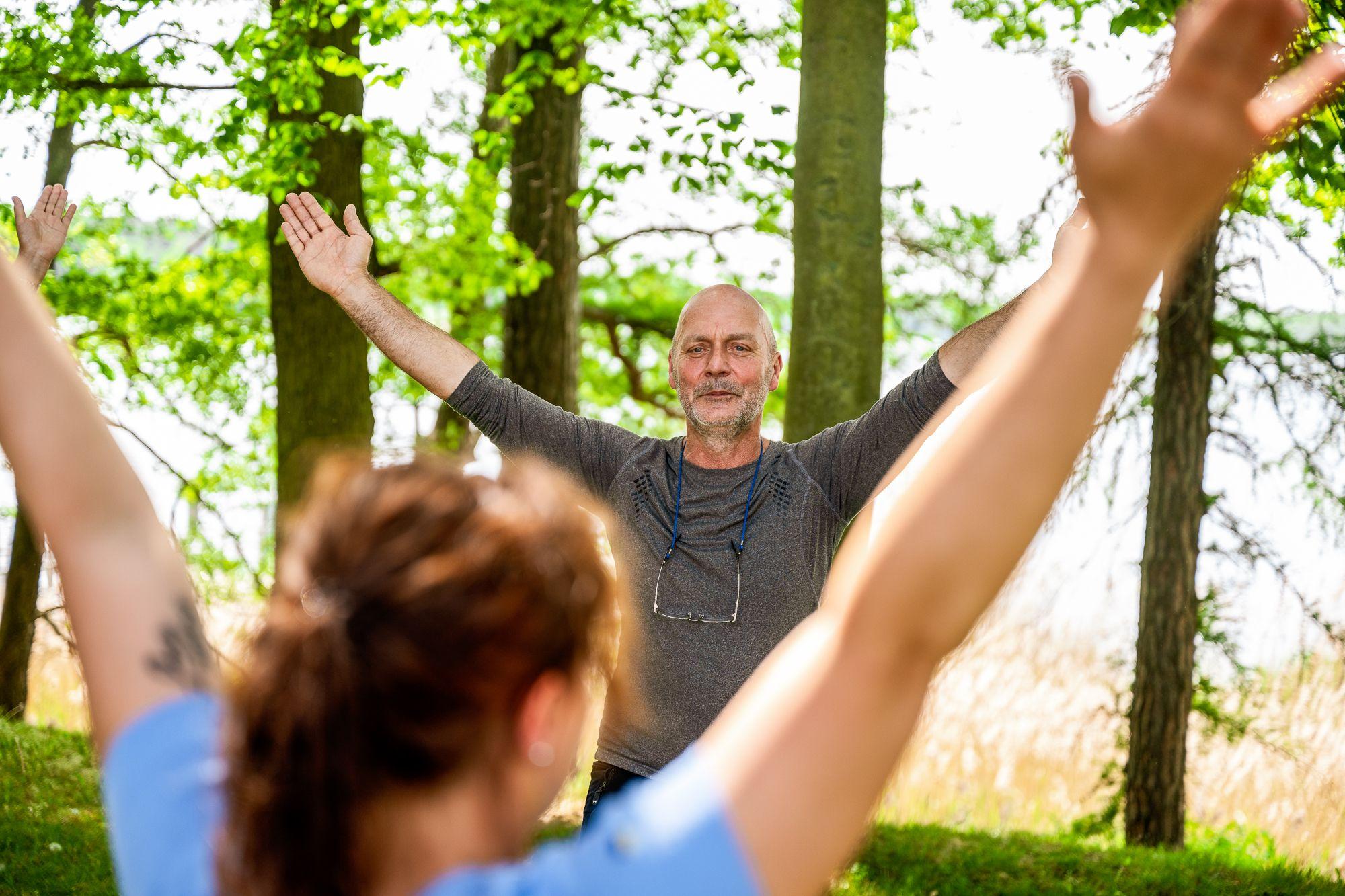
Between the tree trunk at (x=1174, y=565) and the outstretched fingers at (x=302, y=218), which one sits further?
the tree trunk at (x=1174, y=565)

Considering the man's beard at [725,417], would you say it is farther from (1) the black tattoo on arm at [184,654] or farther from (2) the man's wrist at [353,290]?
(1) the black tattoo on arm at [184,654]

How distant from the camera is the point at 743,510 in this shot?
3.80 meters

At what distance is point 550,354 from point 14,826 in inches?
194

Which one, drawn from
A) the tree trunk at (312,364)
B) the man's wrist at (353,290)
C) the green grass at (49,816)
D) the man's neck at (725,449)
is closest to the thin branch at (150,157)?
the tree trunk at (312,364)

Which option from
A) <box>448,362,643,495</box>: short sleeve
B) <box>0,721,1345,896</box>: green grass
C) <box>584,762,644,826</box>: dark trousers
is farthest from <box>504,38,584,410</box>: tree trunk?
<box>584,762,644,826</box>: dark trousers

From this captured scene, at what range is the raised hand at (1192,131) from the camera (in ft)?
2.57

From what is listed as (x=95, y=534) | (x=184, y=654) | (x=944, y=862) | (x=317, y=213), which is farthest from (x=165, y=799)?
(x=944, y=862)

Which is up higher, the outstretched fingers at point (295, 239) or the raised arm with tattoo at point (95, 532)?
the outstretched fingers at point (295, 239)

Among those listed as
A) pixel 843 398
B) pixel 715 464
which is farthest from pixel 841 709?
pixel 843 398

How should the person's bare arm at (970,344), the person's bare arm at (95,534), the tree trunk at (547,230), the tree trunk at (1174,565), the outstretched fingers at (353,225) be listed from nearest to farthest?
the person's bare arm at (95,534)
the person's bare arm at (970,344)
the outstretched fingers at (353,225)
the tree trunk at (1174,565)
the tree trunk at (547,230)

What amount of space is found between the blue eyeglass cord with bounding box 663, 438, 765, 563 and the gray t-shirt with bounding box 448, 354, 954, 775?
1 centimetres

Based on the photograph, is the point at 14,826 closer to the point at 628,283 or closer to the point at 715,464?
the point at 715,464

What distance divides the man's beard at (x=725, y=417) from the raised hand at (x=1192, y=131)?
10.1 ft

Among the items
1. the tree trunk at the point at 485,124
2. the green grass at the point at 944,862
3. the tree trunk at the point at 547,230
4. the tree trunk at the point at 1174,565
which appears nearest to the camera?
the green grass at the point at 944,862
